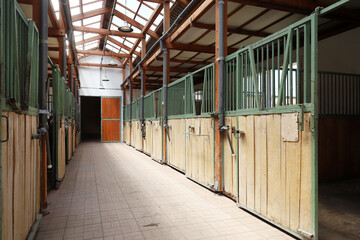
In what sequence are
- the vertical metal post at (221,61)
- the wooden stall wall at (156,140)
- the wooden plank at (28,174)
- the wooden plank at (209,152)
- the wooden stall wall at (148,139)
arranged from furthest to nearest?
the wooden stall wall at (148,139) → the wooden stall wall at (156,140) → the wooden plank at (209,152) → the vertical metal post at (221,61) → the wooden plank at (28,174)

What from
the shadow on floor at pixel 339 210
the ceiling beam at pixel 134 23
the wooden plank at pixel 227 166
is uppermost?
the ceiling beam at pixel 134 23

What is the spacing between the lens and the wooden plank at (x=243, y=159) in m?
3.39

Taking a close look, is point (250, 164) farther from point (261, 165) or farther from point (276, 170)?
point (276, 170)

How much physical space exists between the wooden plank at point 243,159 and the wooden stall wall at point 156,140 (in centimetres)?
415

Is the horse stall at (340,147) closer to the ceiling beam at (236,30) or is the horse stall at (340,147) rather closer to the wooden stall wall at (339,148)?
the wooden stall wall at (339,148)

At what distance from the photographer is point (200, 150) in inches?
191

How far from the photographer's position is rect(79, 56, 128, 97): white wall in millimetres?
15812

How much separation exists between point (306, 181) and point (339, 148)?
3.55 m

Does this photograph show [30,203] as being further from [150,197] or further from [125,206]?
[150,197]

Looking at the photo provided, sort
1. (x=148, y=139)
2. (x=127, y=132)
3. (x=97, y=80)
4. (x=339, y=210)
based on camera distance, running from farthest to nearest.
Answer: (x=97, y=80), (x=127, y=132), (x=148, y=139), (x=339, y=210)

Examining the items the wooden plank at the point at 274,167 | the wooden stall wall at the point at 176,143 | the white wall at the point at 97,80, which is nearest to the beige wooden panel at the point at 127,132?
the white wall at the point at 97,80

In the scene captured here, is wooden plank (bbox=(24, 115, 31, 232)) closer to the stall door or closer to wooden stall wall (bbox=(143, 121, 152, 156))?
wooden stall wall (bbox=(143, 121, 152, 156))

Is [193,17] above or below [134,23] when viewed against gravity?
below

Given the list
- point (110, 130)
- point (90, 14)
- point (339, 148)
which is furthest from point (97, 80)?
point (339, 148)
